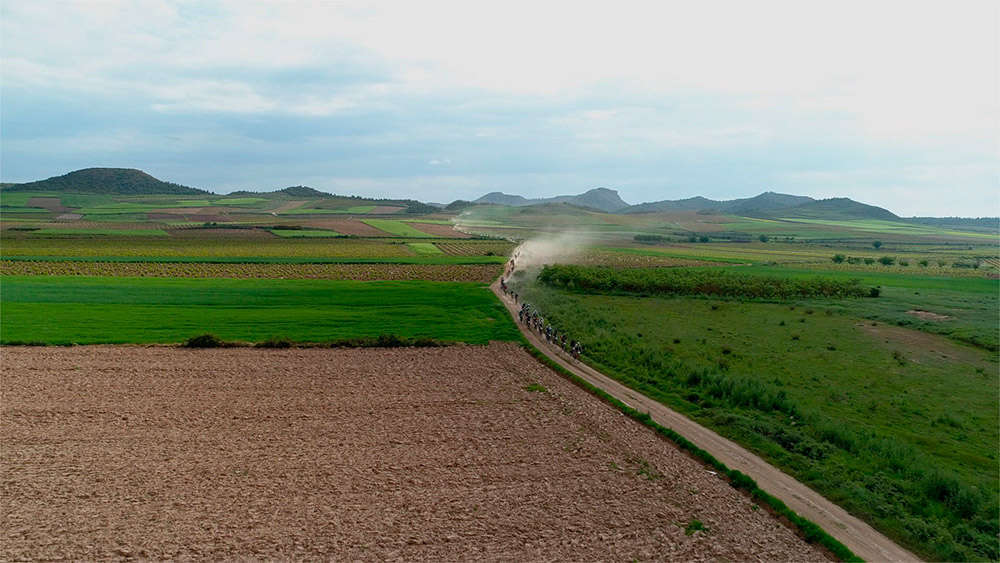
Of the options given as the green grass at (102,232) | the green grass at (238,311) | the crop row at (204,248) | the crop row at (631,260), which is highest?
the green grass at (102,232)

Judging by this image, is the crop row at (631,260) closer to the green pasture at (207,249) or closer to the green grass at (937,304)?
the green grass at (937,304)

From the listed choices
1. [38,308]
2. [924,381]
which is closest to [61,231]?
[38,308]

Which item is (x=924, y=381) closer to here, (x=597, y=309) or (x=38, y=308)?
(x=597, y=309)

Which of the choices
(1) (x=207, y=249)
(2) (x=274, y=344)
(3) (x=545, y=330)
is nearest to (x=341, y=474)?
(2) (x=274, y=344)

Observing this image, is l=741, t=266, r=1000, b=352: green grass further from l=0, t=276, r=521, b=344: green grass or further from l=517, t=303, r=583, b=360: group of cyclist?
l=0, t=276, r=521, b=344: green grass

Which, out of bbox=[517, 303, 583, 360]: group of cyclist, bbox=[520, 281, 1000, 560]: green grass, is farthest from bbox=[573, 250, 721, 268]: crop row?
bbox=[517, 303, 583, 360]: group of cyclist

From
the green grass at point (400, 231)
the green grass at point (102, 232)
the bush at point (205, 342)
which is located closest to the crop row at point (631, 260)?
the green grass at point (400, 231)

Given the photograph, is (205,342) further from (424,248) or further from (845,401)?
(424,248)
